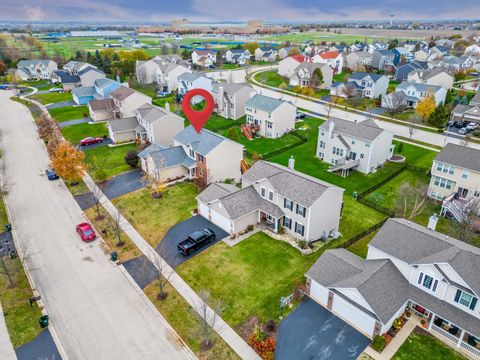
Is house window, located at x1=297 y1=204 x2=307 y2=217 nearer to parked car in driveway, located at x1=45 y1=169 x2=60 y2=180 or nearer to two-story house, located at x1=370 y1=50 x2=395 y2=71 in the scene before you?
parked car in driveway, located at x1=45 y1=169 x2=60 y2=180

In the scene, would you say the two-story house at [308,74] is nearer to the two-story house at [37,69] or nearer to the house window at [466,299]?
the two-story house at [37,69]

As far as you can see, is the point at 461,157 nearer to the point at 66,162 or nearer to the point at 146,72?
the point at 66,162

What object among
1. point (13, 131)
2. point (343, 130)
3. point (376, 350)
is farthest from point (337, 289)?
point (13, 131)

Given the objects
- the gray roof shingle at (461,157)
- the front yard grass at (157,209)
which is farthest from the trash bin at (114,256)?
the gray roof shingle at (461,157)

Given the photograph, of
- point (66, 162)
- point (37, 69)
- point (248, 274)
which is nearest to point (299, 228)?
point (248, 274)

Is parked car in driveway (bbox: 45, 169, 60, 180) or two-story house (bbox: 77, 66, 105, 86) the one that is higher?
two-story house (bbox: 77, 66, 105, 86)

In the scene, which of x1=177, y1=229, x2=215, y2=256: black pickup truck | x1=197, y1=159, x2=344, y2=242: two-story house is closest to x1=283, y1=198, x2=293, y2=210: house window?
x1=197, y1=159, x2=344, y2=242: two-story house
